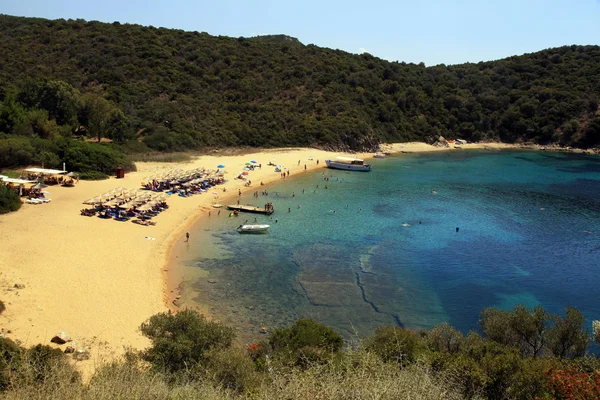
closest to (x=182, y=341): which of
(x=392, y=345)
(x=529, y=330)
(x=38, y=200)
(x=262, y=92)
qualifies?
(x=392, y=345)

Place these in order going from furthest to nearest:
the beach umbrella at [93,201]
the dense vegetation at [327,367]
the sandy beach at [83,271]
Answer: the beach umbrella at [93,201], the sandy beach at [83,271], the dense vegetation at [327,367]

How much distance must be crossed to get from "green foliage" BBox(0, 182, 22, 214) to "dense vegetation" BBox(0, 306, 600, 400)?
19.7m

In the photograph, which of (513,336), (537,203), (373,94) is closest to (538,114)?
(373,94)

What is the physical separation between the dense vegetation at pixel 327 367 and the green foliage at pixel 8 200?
19658mm

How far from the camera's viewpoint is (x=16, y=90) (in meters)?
Answer: 56.6

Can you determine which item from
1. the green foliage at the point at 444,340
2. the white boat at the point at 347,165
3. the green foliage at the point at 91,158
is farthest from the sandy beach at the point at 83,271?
the white boat at the point at 347,165

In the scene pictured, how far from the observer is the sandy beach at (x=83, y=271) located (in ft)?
58.7

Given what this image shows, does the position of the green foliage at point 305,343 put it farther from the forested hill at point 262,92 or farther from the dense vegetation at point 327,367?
the forested hill at point 262,92

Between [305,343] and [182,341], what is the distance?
4152mm

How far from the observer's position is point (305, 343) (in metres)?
15.4

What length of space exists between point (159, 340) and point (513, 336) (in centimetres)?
1257

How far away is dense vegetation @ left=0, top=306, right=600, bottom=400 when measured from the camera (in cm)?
905

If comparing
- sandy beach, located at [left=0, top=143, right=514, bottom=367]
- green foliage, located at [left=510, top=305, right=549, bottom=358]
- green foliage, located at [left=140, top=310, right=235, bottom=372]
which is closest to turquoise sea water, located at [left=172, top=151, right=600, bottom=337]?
sandy beach, located at [left=0, top=143, right=514, bottom=367]

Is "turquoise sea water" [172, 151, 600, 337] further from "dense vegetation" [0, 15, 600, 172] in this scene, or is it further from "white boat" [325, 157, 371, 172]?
"dense vegetation" [0, 15, 600, 172]
